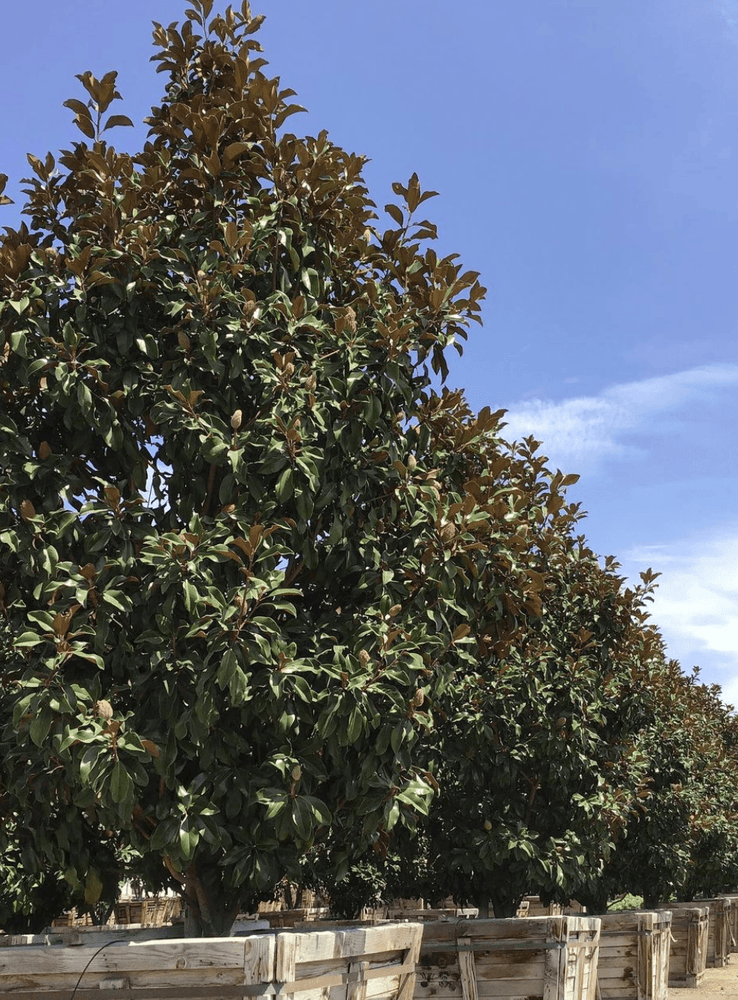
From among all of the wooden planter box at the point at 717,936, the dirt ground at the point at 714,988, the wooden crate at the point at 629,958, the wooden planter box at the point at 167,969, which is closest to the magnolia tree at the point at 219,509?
the wooden planter box at the point at 167,969

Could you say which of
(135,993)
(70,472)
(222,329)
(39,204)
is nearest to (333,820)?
(135,993)

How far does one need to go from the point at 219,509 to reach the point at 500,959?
6.25 m

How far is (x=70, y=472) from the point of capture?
7.80m

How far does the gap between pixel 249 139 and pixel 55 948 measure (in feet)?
20.0

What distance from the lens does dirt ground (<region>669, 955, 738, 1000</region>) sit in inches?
839

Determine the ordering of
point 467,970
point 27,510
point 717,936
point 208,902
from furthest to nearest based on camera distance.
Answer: point 717,936 < point 467,970 < point 208,902 < point 27,510

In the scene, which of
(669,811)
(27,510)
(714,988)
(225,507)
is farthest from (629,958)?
(27,510)

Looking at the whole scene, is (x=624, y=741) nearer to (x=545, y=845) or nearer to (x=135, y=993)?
(x=545, y=845)

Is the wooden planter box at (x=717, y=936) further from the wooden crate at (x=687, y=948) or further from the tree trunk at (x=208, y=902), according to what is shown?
the tree trunk at (x=208, y=902)

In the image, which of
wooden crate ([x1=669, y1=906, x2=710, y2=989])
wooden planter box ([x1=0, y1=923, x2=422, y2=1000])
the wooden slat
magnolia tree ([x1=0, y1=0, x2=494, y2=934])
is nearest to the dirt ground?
wooden crate ([x1=669, y1=906, x2=710, y2=989])

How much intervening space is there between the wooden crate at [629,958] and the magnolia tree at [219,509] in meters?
9.20

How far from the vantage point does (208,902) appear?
7863 mm

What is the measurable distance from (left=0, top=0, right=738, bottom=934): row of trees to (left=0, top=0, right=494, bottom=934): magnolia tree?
25 mm

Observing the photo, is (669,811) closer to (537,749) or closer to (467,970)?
(537,749)
